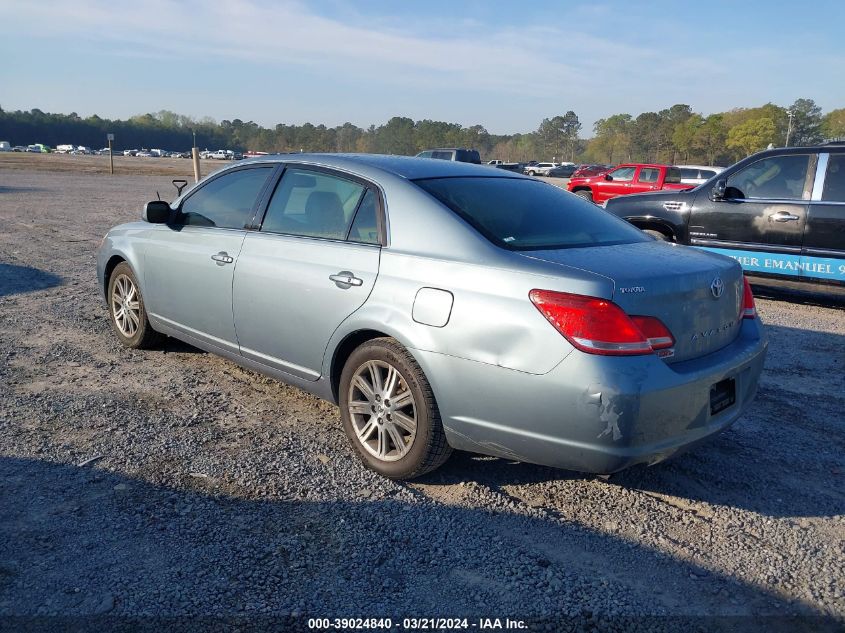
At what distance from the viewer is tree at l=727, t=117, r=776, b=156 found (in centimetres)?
8144

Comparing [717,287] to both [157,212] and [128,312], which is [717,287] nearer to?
[157,212]

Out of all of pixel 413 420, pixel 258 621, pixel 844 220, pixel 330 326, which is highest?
pixel 844 220

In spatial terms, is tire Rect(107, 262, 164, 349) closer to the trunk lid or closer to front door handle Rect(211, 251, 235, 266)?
front door handle Rect(211, 251, 235, 266)

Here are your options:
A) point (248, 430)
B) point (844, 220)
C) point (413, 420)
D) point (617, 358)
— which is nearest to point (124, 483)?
point (248, 430)

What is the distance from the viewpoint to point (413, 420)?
3520 mm

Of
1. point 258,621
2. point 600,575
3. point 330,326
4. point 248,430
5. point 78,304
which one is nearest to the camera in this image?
point 258,621

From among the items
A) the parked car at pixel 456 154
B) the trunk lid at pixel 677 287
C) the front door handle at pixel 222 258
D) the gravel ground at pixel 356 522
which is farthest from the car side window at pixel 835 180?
the parked car at pixel 456 154

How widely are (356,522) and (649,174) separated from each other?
2163 centimetres

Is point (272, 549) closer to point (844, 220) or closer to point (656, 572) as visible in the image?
point (656, 572)

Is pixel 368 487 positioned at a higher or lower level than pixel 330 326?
lower

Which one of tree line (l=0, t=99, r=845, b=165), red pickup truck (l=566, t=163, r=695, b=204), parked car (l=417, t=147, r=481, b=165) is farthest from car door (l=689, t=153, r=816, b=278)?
tree line (l=0, t=99, r=845, b=165)

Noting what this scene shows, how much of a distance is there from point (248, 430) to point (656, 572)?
2390 millimetres

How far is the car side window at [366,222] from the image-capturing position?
383cm

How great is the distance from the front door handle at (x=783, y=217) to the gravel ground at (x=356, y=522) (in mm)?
3251
